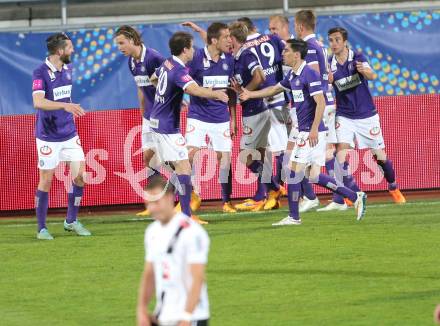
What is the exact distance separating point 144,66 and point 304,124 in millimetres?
2296

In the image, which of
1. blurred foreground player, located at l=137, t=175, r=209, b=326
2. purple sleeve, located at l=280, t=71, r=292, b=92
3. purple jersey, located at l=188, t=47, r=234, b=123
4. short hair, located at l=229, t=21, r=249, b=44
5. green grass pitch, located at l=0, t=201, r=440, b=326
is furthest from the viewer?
short hair, located at l=229, t=21, r=249, b=44

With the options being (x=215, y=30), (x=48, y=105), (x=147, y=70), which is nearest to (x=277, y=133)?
(x=215, y=30)

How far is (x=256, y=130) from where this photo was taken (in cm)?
1620

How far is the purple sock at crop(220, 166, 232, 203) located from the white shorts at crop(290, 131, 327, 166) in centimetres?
216

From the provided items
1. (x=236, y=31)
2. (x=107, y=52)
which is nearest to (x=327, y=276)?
(x=236, y=31)

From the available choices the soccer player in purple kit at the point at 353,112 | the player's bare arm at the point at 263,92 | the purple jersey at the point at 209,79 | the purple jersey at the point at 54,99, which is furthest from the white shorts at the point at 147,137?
the soccer player in purple kit at the point at 353,112

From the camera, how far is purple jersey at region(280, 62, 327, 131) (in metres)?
13.8

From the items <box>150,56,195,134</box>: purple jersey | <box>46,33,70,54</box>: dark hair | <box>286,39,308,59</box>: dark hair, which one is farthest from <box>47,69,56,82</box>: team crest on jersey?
<box>286,39,308,59</box>: dark hair

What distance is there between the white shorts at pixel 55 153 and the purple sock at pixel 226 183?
2.81m

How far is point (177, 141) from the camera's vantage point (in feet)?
45.6

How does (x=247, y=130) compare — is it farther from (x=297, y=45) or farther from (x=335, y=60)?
(x=297, y=45)

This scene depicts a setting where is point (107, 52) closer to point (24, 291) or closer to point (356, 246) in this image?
point (356, 246)

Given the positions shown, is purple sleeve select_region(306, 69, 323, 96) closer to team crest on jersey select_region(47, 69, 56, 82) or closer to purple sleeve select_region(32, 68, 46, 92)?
team crest on jersey select_region(47, 69, 56, 82)

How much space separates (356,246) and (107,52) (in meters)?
7.48
